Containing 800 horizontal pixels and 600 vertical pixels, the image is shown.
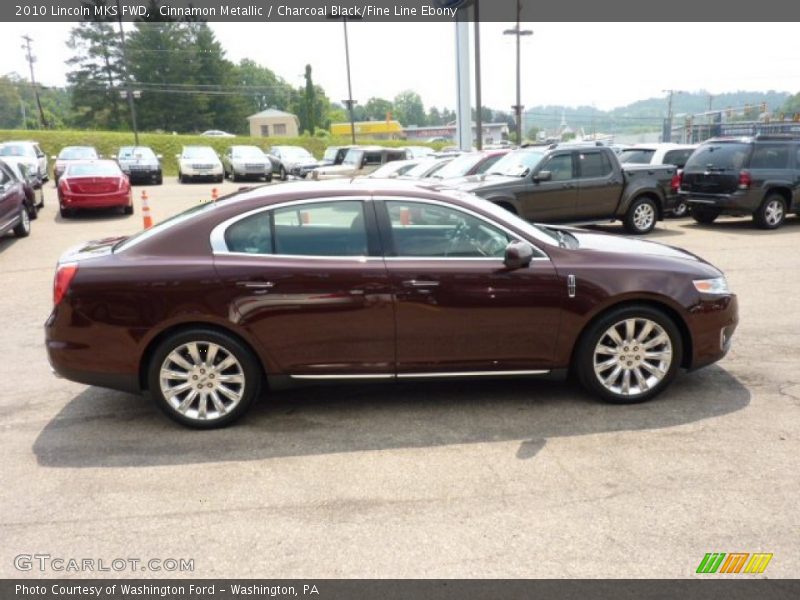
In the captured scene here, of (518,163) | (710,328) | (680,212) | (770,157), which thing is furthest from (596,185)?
(710,328)

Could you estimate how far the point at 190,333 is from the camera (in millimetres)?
4422

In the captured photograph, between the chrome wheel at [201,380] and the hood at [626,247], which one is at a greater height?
the hood at [626,247]

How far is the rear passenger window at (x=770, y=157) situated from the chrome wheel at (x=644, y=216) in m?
2.15

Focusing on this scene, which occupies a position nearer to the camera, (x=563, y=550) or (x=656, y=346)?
(x=563, y=550)

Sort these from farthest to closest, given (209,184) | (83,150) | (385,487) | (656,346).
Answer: (209,184) → (83,150) → (656,346) → (385,487)

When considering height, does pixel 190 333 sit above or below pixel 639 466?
above

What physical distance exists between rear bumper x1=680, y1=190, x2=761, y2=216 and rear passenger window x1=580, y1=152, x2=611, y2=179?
2484 millimetres

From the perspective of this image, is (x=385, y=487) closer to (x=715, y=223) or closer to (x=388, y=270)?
(x=388, y=270)

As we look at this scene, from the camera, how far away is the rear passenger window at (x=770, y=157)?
43.7 feet

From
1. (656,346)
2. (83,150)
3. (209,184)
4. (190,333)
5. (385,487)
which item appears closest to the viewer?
(385,487)

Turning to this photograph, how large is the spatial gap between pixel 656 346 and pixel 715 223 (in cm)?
1144

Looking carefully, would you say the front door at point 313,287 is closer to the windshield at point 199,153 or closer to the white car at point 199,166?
the white car at point 199,166

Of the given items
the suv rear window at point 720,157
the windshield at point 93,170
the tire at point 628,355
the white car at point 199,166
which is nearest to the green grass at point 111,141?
the white car at point 199,166

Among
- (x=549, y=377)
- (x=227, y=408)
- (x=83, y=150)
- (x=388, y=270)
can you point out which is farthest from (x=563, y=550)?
(x=83, y=150)
